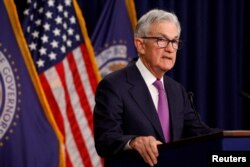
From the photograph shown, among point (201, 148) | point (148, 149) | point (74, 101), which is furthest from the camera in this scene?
point (74, 101)

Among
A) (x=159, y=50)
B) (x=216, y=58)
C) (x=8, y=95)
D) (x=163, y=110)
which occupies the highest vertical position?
(x=159, y=50)

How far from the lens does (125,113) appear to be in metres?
2.35

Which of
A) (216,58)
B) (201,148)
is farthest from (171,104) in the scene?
(216,58)

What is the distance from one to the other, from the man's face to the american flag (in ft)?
6.78

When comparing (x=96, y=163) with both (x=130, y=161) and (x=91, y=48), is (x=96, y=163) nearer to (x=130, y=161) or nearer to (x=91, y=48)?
(x=91, y=48)

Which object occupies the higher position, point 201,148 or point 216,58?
point 201,148

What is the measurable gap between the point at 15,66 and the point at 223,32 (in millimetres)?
2249

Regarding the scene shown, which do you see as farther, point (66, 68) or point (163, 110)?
point (66, 68)

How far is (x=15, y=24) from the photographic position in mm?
4359

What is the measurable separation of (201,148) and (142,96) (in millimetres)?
596

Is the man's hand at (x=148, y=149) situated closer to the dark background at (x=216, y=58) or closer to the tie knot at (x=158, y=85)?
the tie knot at (x=158, y=85)

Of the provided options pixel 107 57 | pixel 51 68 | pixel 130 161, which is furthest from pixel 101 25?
pixel 130 161

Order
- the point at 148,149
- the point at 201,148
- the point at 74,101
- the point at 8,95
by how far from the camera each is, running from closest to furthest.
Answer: the point at 201,148, the point at 148,149, the point at 8,95, the point at 74,101

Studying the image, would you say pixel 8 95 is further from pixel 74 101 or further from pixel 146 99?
pixel 146 99
